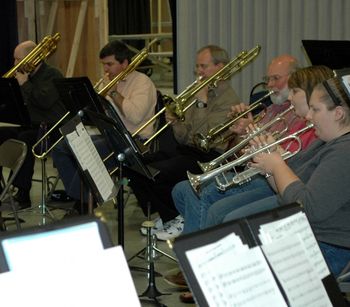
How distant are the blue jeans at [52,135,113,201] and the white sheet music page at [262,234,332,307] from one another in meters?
3.63

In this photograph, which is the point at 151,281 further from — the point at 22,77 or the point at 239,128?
the point at 22,77

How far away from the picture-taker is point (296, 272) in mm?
1922

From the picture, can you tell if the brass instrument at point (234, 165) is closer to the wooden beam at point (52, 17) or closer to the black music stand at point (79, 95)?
the black music stand at point (79, 95)

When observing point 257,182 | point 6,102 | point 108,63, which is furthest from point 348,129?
point 6,102

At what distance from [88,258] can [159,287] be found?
2560 millimetres

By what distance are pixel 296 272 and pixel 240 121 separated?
281 cm

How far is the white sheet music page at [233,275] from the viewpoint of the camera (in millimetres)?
1720

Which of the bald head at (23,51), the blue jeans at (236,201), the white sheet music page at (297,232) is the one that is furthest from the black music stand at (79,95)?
the white sheet music page at (297,232)

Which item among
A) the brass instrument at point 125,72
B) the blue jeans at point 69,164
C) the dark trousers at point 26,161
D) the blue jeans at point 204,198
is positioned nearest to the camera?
the blue jeans at point 204,198

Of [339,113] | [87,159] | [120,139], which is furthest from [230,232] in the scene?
[120,139]

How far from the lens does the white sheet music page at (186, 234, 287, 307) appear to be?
5.64 feet

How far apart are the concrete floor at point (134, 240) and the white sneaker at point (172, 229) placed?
5 centimetres

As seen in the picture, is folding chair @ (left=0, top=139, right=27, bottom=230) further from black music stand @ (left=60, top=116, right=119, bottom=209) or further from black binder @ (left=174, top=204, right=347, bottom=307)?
black binder @ (left=174, top=204, right=347, bottom=307)

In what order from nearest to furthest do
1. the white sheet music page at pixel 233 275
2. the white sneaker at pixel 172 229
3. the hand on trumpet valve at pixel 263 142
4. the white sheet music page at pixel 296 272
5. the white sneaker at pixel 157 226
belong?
the white sheet music page at pixel 233 275 < the white sheet music page at pixel 296 272 < the hand on trumpet valve at pixel 263 142 < the white sneaker at pixel 172 229 < the white sneaker at pixel 157 226
